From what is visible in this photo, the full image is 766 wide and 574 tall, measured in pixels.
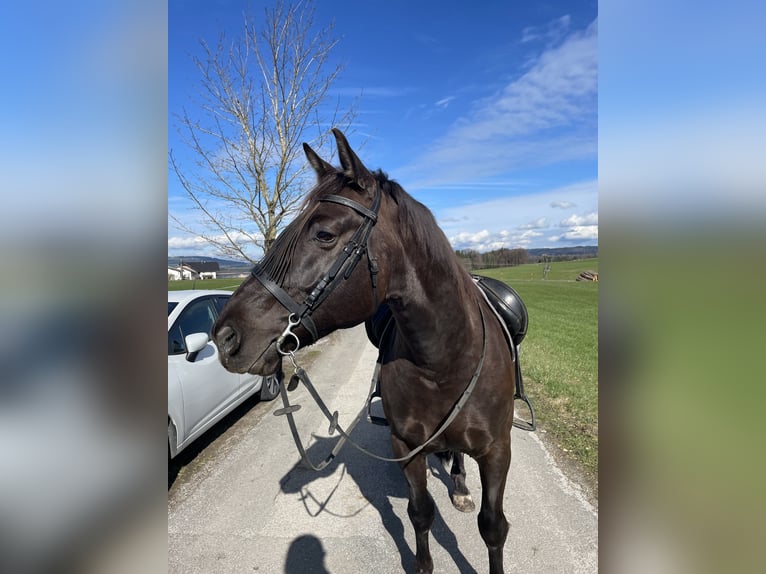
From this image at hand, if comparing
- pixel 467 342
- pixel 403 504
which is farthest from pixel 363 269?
pixel 403 504

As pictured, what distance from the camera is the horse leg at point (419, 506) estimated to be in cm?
248

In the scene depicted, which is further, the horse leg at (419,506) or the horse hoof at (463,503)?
the horse hoof at (463,503)

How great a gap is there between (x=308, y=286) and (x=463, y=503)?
103 inches

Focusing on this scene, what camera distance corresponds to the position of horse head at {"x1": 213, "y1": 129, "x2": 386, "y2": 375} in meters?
1.65

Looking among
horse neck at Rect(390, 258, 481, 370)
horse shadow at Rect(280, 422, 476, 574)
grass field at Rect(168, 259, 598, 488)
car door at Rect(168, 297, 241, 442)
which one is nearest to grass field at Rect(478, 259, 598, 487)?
grass field at Rect(168, 259, 598, 488)

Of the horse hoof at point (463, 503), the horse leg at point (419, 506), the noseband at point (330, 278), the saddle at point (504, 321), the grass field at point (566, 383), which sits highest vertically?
the noseband at point (330, 278)

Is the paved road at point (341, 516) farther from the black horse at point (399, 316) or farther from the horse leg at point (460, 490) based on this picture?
the black horse at point (399, 316)

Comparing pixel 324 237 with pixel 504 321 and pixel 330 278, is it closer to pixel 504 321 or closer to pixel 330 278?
pixel 330 278

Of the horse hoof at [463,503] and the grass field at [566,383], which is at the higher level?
the grass field at [566,383]

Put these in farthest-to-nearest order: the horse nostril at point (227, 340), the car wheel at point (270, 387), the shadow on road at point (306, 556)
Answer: the shadow on road at point (306, 556) → the car wheel at point (270, 387) → the horse nostril at point (227, 340)

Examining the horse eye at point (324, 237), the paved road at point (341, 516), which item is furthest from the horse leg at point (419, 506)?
→ the horse eye at point (324, 237)

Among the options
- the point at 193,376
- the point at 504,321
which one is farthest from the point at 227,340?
the point at 193,376
